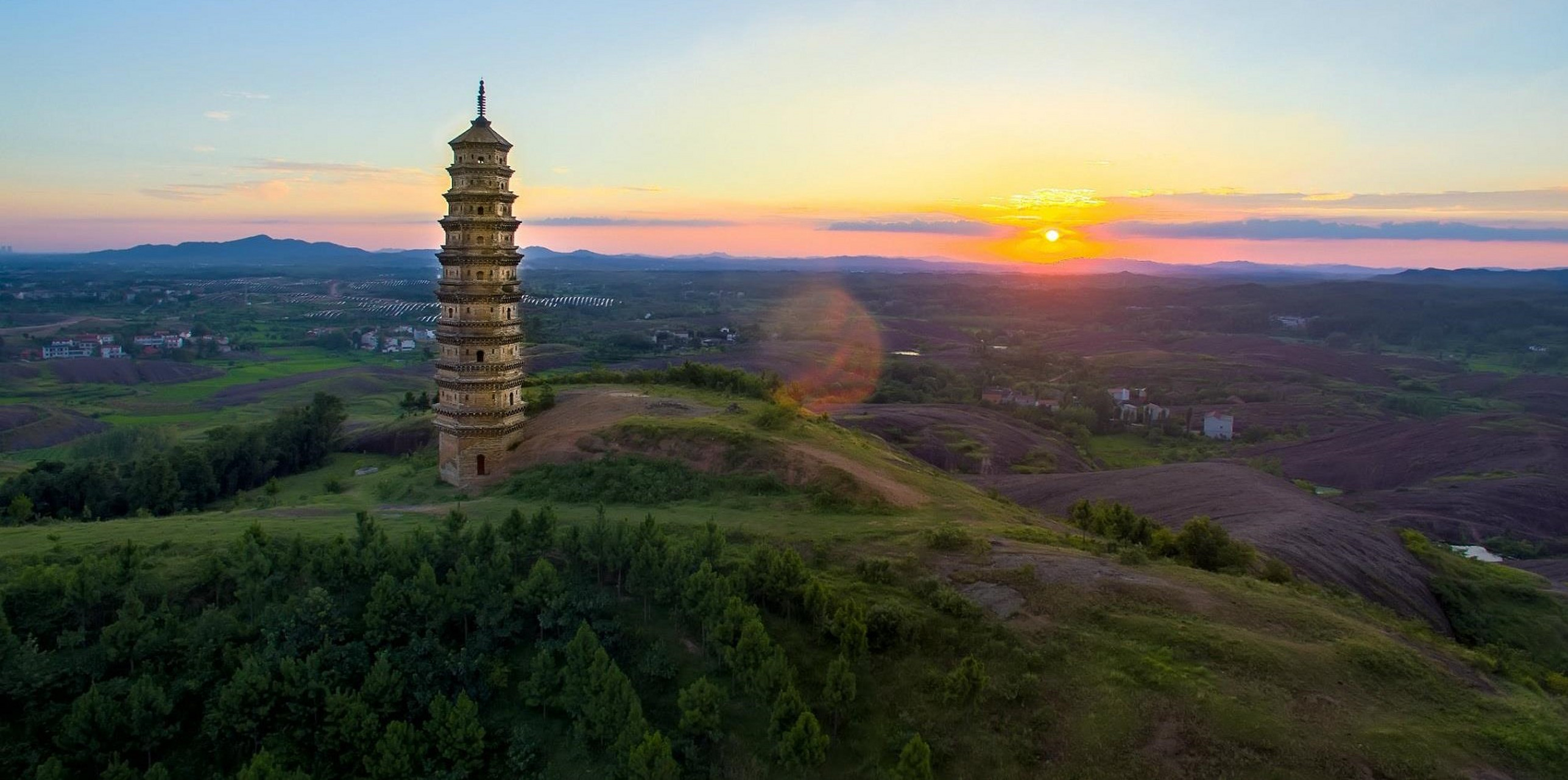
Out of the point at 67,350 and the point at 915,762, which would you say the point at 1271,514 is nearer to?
the point at 915,762

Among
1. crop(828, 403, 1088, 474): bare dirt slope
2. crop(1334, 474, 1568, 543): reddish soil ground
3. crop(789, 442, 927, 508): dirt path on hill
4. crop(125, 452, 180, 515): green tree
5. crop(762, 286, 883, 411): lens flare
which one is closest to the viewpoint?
crop(789, 442, 927, 508): dirt path on hill

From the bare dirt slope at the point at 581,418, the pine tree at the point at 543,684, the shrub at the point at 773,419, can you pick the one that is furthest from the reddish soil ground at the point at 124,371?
the pine tree at the point at 543,684

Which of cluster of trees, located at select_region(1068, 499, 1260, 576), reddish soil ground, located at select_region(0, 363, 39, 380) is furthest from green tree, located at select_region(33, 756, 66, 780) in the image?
reddish soil ground, located at select_region(0, 363, 39, 380)

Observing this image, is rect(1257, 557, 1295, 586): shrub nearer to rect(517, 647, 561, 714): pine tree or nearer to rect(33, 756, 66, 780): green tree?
rect(517, 647, 561, 714): pine tree

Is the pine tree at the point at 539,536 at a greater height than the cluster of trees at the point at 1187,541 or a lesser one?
greater

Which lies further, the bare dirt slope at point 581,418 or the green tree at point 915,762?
the bare dirt slope at point 581,418

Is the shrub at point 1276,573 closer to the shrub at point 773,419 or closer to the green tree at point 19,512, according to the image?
the shrub at point 773,419
